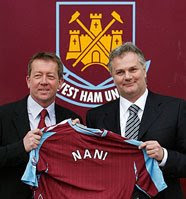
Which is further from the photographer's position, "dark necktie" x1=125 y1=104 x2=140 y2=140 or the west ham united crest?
the west ham united crest

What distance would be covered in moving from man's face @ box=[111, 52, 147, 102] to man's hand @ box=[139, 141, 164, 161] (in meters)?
0.30

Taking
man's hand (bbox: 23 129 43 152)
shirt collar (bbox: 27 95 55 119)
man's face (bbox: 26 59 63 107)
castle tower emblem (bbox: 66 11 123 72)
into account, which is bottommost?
man's hand (bbox: 23 129 43 152)

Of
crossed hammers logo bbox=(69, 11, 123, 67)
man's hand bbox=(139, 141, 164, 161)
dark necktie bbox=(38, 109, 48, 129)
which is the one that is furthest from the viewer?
crossed hammers logo bbox=(69, 11, 123, 67)

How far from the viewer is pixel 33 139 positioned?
2635 mm

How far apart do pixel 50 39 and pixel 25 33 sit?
0.16m

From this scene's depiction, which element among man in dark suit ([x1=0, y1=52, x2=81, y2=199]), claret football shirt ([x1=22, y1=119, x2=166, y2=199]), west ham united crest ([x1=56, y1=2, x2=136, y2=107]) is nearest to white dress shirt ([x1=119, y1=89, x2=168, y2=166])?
claret football shirt ([x1=22, y1=119, x2=166, y2=199])

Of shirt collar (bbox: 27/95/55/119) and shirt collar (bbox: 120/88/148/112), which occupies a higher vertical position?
shirt collar (bbox: 120/88/148/112)

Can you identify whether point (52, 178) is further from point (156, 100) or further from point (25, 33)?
point (25, 33)

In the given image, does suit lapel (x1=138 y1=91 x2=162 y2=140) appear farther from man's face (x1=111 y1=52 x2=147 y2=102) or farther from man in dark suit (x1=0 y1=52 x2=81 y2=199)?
man in dark suit (x1=0 y1=52 x2=81 y2=199)

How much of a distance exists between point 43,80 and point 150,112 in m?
0.59

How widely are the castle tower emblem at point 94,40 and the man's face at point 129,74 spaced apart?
54 cm

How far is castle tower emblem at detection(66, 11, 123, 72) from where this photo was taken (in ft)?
10.9
